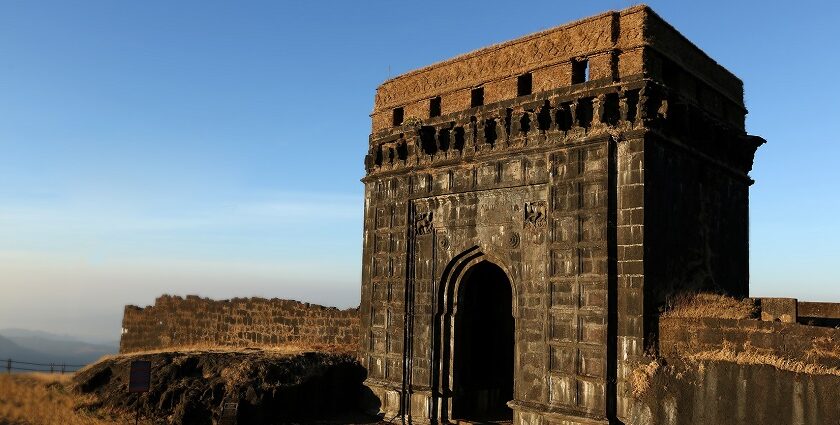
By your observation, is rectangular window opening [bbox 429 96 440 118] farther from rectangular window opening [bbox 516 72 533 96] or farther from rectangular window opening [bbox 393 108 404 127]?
rectangular window opening [bbox 516 72 533 96]

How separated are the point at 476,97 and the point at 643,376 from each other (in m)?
7.17

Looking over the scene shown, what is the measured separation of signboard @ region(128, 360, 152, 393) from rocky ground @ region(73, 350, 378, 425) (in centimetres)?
122

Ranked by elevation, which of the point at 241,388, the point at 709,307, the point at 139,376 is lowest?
the point at 241,388

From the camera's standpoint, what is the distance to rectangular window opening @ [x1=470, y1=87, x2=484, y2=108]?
Result: 51.2 feet

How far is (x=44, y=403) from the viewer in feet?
55.1

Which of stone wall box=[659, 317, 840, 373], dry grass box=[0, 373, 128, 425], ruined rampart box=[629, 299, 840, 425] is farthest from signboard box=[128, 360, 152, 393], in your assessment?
stone wall box=[659, 317, 840, 373]

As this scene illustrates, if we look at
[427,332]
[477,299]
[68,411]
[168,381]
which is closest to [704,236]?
[477,299]

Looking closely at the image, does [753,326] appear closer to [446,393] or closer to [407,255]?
[446,393]

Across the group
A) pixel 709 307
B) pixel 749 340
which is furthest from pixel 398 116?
pixel 749 340

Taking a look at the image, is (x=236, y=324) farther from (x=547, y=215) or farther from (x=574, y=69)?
(x=574, y=69)

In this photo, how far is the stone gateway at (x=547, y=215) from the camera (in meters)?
12.5

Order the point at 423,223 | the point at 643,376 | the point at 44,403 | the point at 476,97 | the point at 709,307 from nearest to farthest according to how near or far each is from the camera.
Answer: the point at 643,376 < the point at 709,307 < the point at 476,97 < the point at 423,223 < the point at 44,403

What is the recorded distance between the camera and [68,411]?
632 inches

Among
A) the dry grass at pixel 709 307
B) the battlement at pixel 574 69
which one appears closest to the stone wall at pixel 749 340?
the dry grass at pixel 709 307
